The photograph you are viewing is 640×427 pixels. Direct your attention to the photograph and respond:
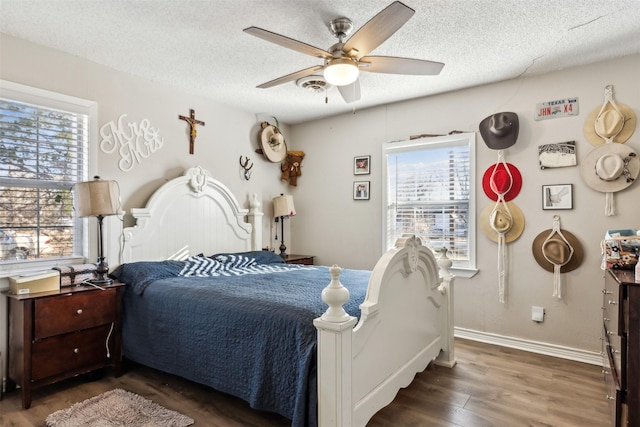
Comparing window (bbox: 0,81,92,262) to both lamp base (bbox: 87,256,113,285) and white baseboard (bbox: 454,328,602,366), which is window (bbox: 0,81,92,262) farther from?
white baseboard (bbox: 454,328,602,366)

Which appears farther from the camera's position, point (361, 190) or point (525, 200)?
point (361, 190)

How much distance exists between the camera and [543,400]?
2271 millimetres

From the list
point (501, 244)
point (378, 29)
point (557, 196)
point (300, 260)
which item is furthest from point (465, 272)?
point (378, 29)

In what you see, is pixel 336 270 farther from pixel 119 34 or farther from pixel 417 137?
pixel 417 137

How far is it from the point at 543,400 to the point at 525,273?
1.21 meters

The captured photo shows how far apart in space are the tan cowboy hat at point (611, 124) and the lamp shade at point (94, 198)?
3.76m

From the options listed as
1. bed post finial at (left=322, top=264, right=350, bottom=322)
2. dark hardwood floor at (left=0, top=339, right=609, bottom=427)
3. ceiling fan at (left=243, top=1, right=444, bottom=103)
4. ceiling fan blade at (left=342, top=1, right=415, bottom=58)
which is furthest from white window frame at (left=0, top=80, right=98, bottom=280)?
bed post finial at (left=322, top=264, right=350, bottom=322)

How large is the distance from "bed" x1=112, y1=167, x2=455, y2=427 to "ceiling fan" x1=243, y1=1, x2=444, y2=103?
108 centimetres

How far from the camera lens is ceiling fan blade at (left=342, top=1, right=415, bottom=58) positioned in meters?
1.69

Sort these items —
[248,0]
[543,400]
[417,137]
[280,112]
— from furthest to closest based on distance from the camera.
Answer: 1. [280,112]
2. [417,137]
3. [543,400]
4. [248,0]

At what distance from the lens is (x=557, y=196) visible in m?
3.06

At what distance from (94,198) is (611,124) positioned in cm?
390

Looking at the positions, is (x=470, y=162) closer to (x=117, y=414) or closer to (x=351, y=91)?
(x=351, y=91)

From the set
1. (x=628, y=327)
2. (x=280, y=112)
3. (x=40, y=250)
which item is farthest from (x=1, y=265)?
(x=628, y=327)
